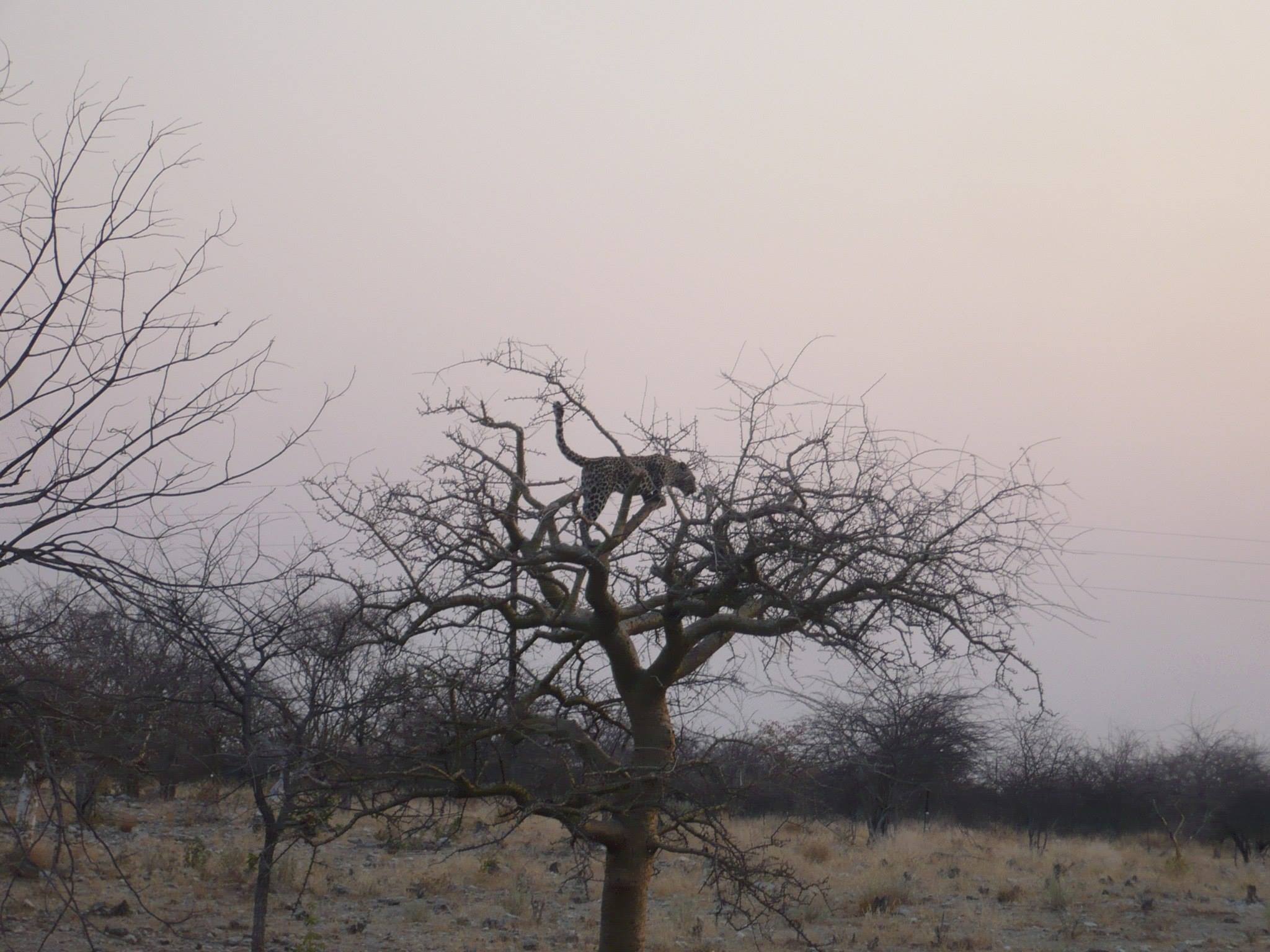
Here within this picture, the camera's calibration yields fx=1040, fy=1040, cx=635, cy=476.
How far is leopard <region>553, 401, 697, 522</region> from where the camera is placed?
6.14 metres

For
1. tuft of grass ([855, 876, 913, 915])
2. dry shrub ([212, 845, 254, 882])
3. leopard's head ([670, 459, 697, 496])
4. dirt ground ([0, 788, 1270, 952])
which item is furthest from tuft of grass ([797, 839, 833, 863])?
leopard's head ([670, 459, 697, 496])

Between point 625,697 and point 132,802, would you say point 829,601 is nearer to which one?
point 625,697

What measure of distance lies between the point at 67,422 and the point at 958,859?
1815 centimetres

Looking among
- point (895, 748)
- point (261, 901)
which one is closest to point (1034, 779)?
point (895, 748)

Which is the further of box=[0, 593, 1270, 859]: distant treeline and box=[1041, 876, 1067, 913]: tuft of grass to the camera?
box=[1041, 876, 1067, 913]: tuft of grass

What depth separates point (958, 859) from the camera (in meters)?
18.2

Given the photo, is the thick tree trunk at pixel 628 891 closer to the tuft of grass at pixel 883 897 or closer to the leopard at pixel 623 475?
the leopard at pixel 623 475

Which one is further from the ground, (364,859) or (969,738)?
(969,738)

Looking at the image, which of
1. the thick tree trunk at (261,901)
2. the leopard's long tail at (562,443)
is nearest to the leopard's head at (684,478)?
the leopard's long tail at (562,443)

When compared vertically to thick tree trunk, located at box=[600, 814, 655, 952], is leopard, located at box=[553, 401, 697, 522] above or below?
above

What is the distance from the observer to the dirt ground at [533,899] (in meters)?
11.1

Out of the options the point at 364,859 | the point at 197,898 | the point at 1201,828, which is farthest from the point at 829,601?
the point at 1201,828

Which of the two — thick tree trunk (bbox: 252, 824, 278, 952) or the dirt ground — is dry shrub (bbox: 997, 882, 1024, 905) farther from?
thick tree trunk (bbox: 252, 824, 278, 952)

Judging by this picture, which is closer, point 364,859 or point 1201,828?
point 364,859
